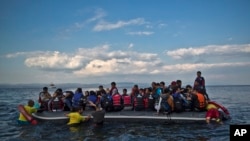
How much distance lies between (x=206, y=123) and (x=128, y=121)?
451 cm

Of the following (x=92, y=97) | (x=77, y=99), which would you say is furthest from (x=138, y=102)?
(x=77, y=99)

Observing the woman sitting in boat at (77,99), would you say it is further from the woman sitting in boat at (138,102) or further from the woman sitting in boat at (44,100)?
the woman sitting in boat at (138,102)

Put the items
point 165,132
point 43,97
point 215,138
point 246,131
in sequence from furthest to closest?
point 43,97 < point 165,132 < point 215,138 < point 246,131

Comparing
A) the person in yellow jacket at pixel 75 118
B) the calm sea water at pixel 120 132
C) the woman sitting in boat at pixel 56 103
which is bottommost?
the calm sea water at pixel 120 132

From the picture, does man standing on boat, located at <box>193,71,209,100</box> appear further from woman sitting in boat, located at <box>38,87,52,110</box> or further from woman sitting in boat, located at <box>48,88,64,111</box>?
woman sitting in boat, located at <box>38,87,52,110</box>

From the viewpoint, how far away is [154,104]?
17.0 metres

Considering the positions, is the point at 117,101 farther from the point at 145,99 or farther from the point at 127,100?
the point at 145,99

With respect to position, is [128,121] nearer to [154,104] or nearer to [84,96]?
[154,104]

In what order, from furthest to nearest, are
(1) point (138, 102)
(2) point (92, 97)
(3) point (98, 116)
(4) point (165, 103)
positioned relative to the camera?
1. (2) point (92, 97)
2. (1) point (138, 102)
3. (4) point (165, 103)
4. (3) point (98, 116)

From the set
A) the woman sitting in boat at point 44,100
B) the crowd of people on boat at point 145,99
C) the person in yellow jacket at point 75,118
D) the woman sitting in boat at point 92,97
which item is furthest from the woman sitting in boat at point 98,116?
the woman sitting in boat at point 44,100

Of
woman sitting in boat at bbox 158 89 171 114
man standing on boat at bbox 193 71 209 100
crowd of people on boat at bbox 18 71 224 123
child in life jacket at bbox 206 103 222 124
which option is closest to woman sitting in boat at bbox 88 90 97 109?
crowd of people on boat at bbox 18 71 224 123

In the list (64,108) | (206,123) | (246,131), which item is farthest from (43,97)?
(246,131)

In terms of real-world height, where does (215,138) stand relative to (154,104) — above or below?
below

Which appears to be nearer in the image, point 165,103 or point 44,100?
point 165,103
